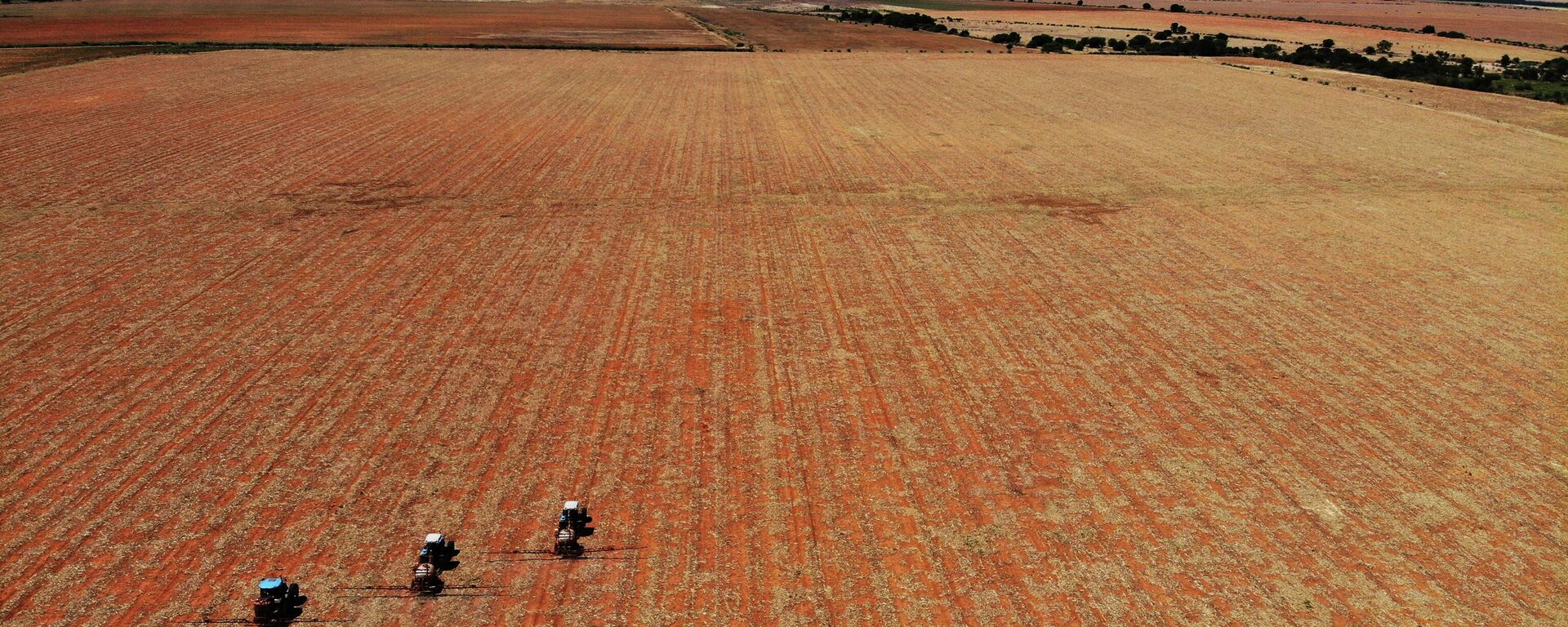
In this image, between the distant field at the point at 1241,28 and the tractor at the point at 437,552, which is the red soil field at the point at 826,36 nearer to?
the distant field at the point at 1241,28

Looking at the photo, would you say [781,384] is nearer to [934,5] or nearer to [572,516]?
[572,516]

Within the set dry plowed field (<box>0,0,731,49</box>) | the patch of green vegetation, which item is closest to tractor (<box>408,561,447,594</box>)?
dry plowed field (<box>0,0,731,49</box>)

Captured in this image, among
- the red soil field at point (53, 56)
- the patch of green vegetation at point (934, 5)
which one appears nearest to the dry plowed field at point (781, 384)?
the red soil field at point (53, 56)

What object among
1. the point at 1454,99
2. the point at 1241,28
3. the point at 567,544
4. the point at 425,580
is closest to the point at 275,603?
the point at 425,580

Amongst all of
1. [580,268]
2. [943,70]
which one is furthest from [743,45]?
[580,268]

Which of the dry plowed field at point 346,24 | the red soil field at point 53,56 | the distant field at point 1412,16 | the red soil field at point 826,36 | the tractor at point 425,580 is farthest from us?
the distant field at point 1412,16

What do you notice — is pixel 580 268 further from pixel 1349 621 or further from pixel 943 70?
pixel 943 70
